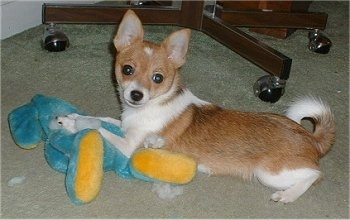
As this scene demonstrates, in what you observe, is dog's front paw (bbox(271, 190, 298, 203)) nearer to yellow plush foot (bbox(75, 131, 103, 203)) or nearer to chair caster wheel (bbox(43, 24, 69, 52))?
yellow plush foot (bbox(75, 131, 103, 203))

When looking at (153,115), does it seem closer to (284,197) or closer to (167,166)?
(167,166)

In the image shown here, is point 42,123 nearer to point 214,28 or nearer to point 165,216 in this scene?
point 165,216

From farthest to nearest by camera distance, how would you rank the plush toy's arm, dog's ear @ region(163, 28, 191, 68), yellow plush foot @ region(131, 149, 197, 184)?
1. dog's ear @ region(163, 28, 191, 68)
2. the plush toy's arm
3. yellow plush foot @ region(131, 149, 197, 184)

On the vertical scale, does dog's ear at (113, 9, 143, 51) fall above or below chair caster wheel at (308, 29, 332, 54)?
above

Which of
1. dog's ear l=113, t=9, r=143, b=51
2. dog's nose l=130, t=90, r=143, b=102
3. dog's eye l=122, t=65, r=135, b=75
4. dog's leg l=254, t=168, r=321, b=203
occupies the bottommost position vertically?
dog's leg l=254, t=168, r=321, b=203

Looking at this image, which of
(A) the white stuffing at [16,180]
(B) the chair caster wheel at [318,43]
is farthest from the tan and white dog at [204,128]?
(B) the chair caster wheel at [318,43]

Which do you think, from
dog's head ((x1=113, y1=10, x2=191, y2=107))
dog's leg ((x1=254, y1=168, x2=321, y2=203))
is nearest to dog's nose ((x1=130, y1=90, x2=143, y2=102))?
dog's head ((x1=113, y1=10, x2=191, y2=107))

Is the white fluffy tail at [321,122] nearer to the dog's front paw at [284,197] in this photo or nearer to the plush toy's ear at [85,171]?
the dog's front paw at [284,197]

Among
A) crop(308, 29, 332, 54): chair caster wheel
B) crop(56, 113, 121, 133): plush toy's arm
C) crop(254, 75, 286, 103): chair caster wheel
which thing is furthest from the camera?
crop(308, 29, 332, 54): chair caster wheel

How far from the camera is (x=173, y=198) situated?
1.70 meters

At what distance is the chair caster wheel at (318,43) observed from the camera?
2.87 m

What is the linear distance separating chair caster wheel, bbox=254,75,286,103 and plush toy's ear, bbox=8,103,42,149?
100cm

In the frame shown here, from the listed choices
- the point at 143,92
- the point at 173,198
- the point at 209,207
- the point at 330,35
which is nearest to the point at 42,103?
the point at 143,92

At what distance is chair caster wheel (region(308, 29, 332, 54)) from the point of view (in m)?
2.87
